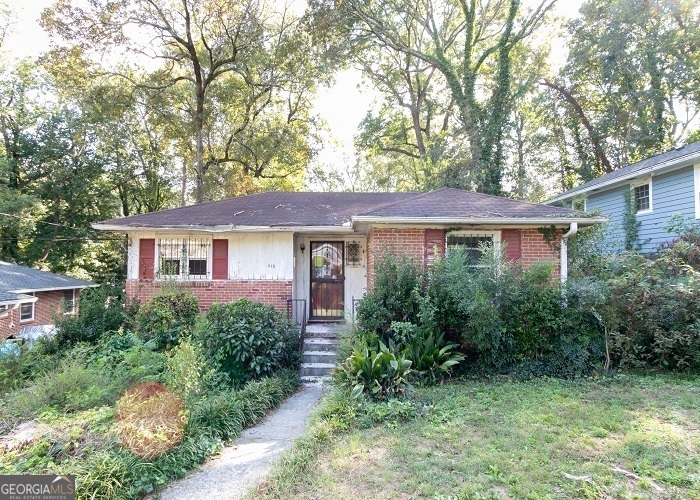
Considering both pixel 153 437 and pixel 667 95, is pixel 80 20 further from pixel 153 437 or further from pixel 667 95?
pixel 667 95

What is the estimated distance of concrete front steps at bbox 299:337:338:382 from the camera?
7.07 meters

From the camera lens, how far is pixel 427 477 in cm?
319

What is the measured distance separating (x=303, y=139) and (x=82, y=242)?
50.2ft

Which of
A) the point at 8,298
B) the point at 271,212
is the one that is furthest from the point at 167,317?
the point at 8,298

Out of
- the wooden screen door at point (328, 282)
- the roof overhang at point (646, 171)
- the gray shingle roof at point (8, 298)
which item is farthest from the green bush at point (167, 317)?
the roof overhang at point (646, 171)

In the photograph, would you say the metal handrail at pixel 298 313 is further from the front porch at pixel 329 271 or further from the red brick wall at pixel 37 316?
the red brick wall at pixel 37 316

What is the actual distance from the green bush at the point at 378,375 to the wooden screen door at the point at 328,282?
4304 millimetres

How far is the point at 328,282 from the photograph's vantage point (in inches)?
384

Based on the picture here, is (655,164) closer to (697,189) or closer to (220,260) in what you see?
(697,189)

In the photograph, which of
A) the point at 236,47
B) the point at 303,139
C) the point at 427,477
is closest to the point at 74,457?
the point at 427,477

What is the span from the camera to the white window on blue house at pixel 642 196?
12087mm

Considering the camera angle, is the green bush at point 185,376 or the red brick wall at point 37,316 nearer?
the green bush at point 185,376

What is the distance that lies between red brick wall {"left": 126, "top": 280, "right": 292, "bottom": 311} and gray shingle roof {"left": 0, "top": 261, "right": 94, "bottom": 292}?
728cm

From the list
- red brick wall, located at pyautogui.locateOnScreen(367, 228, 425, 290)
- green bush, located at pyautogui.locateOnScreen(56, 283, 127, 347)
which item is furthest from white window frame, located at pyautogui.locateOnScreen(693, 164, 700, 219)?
green bush, located at pyautogui.locateOnScreen(56, 283, 127, 347)
